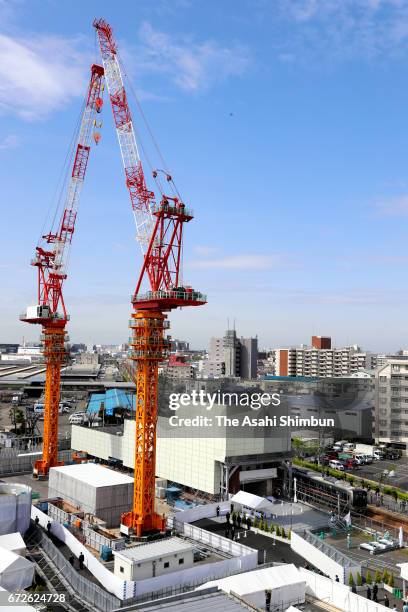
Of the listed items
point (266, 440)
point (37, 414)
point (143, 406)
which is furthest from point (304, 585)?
point (37, 414)

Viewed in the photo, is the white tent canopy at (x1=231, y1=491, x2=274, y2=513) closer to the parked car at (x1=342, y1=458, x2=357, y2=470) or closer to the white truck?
the parked car at (x1=342, y1=458, x2=357, y2=470)

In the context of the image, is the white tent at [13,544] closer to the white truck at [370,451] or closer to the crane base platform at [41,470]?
the crane base platform at [41,470]

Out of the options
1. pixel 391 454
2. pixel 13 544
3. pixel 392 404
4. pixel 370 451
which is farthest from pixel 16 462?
pixel 392 404

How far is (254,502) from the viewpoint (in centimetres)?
3503

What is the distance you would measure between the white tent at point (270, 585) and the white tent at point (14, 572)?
7.56 m

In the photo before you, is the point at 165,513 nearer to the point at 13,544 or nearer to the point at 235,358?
the point at 13,544

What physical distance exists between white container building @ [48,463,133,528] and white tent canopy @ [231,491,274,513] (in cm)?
705

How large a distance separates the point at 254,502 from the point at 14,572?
1638cm

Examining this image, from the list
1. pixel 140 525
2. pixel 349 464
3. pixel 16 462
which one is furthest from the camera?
pixel 349 464

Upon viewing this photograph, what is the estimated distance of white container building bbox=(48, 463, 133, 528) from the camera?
33.5m

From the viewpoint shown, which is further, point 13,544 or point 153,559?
point 13,544

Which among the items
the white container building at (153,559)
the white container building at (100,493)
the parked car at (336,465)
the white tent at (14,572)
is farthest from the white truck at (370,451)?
the white tent at (14,572)

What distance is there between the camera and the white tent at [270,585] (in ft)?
71.8

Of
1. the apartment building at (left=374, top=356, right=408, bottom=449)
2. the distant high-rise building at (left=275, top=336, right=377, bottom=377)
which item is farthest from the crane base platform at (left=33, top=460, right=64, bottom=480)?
the distant high-rise building at (left=275, top=336, right=377, bottom=377)
